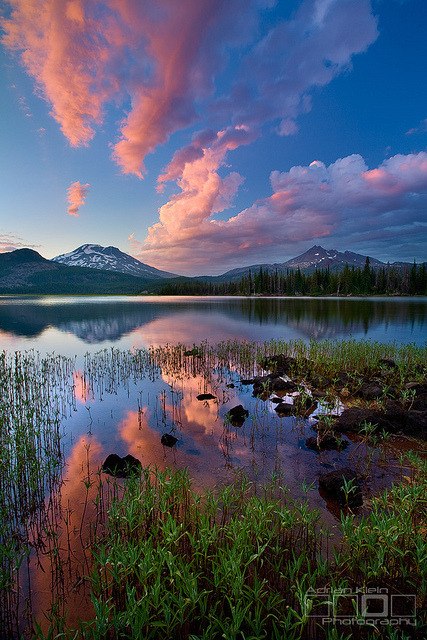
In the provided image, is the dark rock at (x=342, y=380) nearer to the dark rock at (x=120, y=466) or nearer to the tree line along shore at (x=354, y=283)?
the dark rock at (x=120, y=466)

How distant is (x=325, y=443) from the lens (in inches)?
A: 397

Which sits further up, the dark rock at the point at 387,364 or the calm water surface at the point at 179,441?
the dark rock at the point at 387,364

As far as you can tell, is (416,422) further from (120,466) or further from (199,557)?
(120,466)

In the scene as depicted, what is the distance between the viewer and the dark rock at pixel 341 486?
272 inches

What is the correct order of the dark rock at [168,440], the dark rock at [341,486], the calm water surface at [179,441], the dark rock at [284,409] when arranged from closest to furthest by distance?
1. the calm water surface at [179,441]
2. the dark rock at [341,486]
3. the dark rock at [168,440]
4. the dark rock at [284,409]

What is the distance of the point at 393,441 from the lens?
408 inches

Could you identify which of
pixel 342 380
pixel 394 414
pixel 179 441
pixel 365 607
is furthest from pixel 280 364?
pixel 365 607

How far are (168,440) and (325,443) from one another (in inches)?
232

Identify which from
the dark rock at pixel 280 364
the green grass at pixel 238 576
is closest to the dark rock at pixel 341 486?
the green grass at pixel 238 576

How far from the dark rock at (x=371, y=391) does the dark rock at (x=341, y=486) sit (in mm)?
7906

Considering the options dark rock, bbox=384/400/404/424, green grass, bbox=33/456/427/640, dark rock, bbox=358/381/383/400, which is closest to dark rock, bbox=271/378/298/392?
dark rock, bbox=358/381/383/400

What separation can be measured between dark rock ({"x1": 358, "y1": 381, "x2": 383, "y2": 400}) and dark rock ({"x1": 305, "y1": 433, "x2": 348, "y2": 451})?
5.36m

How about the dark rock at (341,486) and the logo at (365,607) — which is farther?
the dark rock at (341,486)

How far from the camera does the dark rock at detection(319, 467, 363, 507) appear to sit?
6898mm
